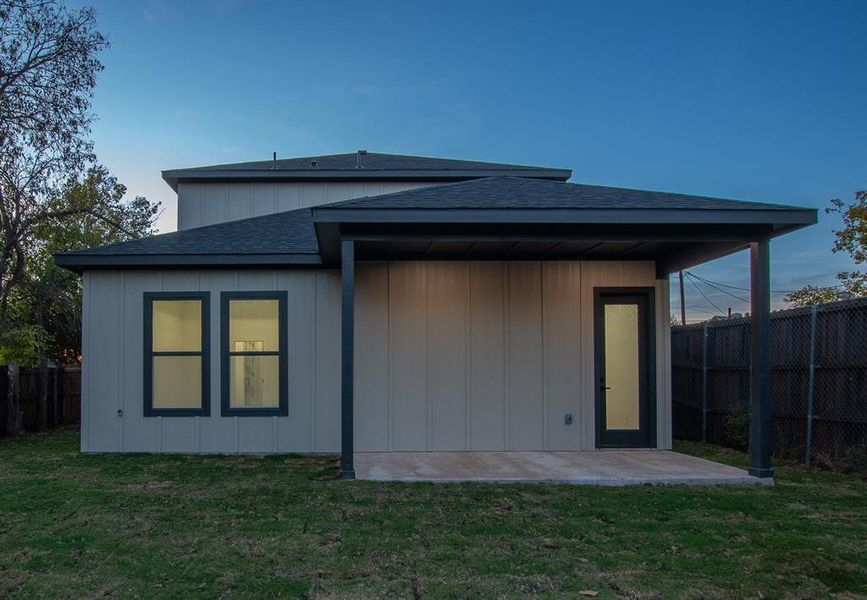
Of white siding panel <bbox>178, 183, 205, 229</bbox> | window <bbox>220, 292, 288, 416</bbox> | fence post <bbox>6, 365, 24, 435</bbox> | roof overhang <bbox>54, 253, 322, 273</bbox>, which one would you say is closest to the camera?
roof overhang <bbox>54, 253, 322, 273</bbox>

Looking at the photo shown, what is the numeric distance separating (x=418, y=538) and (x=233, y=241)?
551 cm

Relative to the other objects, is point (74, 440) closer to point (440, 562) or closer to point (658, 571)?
point (440, 562)

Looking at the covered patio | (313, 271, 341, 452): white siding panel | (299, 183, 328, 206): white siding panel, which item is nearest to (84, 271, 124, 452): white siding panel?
(313, 271, 341, 452): white siding panel

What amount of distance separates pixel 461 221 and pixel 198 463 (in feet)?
13.5

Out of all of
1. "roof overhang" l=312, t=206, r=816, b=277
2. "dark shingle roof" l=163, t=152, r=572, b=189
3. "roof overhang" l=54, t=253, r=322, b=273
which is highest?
"dark shingle roof" l=163, t=152, r=572, b=189

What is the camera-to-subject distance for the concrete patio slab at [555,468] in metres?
6.16

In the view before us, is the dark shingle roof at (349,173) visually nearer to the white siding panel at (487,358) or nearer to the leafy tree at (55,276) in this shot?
the leafy tree at (55,276)

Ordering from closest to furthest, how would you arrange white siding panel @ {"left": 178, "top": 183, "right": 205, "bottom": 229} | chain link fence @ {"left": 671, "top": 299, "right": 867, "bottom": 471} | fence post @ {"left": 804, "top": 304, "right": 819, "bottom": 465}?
chain link fence @ {"left": 671, "top": 299, "right": 867, "bottom": 471}, fence post @ {"left": 804, "top": 304, "right": 819, "bottom": 465}, white siding panel @ {"left": 178, "top": 183, "right": 205, "bottom": 229}

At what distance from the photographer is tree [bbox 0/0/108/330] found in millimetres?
9617

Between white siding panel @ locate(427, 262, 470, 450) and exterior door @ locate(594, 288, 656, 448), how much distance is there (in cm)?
174

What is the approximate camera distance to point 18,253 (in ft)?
34.1

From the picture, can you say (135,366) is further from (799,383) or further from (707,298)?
(707,298)

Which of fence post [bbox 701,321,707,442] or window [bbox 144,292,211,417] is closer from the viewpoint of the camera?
window [bbox 144,292,211,417]

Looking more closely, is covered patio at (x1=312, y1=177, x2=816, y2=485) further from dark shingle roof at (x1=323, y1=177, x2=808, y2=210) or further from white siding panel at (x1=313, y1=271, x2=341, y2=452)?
white siding panel at (x1=313, y1=271, x2=341, y2=452)
